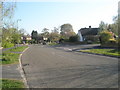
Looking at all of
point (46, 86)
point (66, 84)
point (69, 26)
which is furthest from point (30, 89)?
point (69, 26)

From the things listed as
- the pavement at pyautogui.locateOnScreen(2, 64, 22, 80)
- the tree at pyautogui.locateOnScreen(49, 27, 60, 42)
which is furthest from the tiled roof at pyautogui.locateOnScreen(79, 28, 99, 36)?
the pavement at pyautogui.locateOnScreen(2, 64, 22, 80)

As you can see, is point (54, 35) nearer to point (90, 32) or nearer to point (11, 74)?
point (90, 32)

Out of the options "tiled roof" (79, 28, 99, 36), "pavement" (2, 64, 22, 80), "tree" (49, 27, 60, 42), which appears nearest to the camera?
"pavement" (2, 64, 22, 80)

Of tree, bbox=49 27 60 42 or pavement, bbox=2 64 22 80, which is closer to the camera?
pavement, bbox=2 64 22 80

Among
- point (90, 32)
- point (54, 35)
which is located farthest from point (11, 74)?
point (54, 35)

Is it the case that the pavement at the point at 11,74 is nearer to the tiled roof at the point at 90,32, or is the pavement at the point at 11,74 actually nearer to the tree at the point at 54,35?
the tiled roof at the point at 90,32

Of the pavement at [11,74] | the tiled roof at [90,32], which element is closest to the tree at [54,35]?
the tiled roof at [90,32]

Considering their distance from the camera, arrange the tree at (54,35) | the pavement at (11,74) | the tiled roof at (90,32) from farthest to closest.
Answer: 1. the tree at (54,35)
2. the tiled roof at (90,32)
3. the pavement at (11,74)

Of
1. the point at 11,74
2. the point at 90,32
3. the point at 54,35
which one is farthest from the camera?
the point at 54,35

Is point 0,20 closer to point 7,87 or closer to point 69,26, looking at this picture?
point 7,87

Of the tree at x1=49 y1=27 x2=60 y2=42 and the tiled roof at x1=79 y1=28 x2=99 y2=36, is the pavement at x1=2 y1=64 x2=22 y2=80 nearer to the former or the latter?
the tiled roof at x1=79 y1=28 x2=99 y2=36

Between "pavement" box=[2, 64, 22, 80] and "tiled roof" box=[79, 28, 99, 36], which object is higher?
"tiled roof" box=[79, 28, 99, 36]

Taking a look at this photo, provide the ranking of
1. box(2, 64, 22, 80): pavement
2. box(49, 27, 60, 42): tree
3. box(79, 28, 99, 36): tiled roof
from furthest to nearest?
box(49, 27, 60, 42): tree → box(79, 28, 99, 36): tiled roof → box(2, 64, 22, 80): pavement

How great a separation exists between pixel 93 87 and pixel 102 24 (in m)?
89.3
